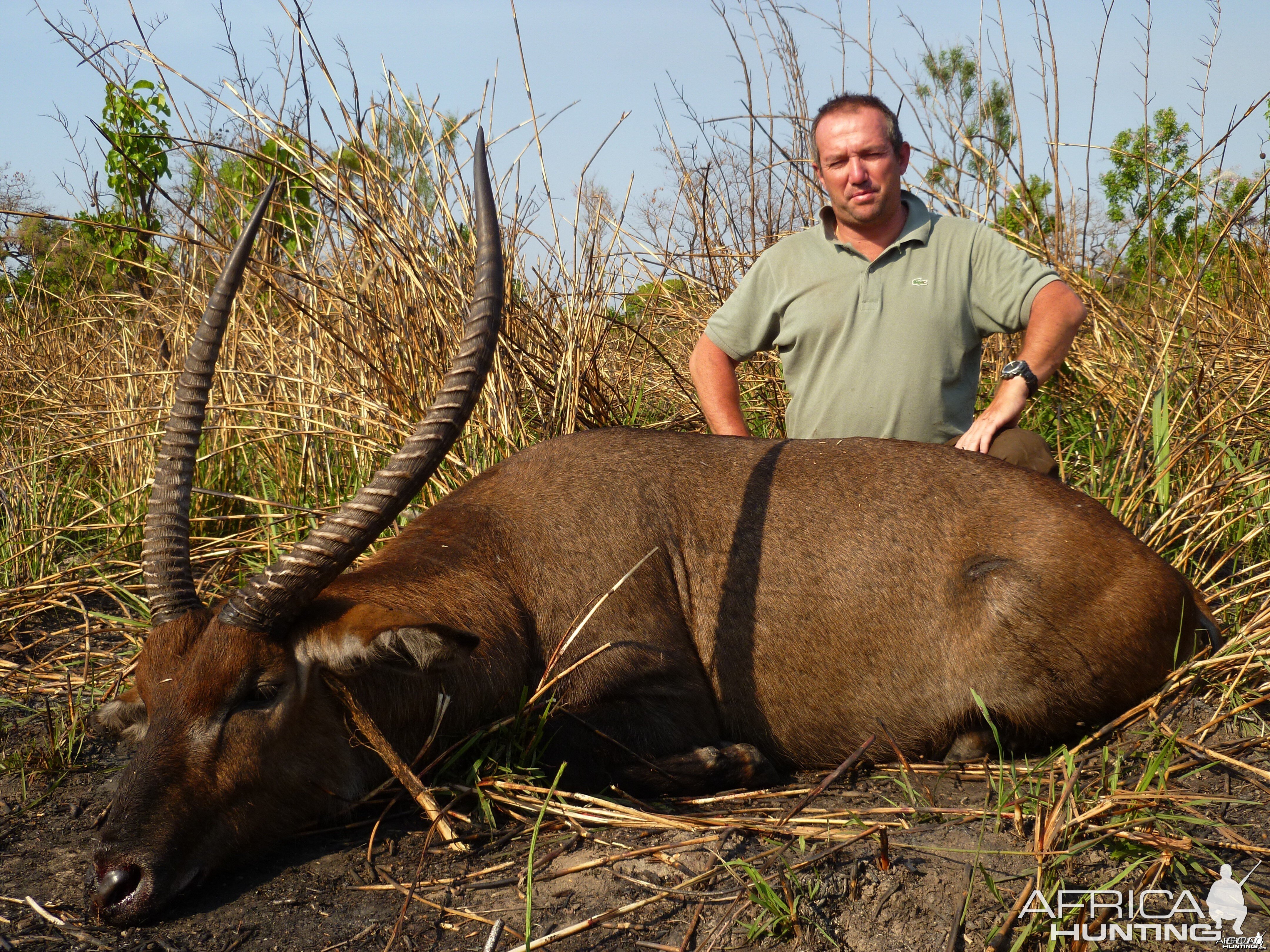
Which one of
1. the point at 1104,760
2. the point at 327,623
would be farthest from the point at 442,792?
the point at 1104,760

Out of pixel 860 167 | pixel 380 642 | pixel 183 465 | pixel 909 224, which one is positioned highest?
pixel 860 167

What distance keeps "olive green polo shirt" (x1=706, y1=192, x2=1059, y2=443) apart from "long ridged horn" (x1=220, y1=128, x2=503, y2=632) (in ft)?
7.72

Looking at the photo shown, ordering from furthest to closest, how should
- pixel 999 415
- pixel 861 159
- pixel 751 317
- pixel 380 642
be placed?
pixel 751 317 → pixel 861 159 → pixel 999 415 → pixel 380 642

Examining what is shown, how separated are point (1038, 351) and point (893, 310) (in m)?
0.65

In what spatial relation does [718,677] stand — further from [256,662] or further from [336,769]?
[256,662]

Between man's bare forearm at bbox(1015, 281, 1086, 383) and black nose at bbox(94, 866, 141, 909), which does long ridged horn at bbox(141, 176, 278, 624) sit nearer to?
black nose at bbox(94, 866, 141, 909)

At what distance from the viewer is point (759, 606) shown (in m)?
3.64

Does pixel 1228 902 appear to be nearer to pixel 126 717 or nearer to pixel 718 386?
pixel 126 717

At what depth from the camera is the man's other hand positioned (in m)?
4.53

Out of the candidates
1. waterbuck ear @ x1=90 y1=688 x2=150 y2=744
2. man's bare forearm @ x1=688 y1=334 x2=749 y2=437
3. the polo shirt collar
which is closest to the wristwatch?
the polo shirt collar

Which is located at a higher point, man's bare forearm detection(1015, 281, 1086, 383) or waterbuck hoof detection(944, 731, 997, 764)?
man's bare forearm detection(1015, 281, 1086, 383)

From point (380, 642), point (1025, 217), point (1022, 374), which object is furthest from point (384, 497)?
point (1025, 217)

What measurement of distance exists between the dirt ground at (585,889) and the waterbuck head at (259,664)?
0.45ft

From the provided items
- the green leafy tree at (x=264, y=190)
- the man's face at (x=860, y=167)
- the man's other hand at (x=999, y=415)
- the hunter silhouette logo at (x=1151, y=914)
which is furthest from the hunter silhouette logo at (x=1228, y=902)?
the green leafy tree at (x=264, y=190)
